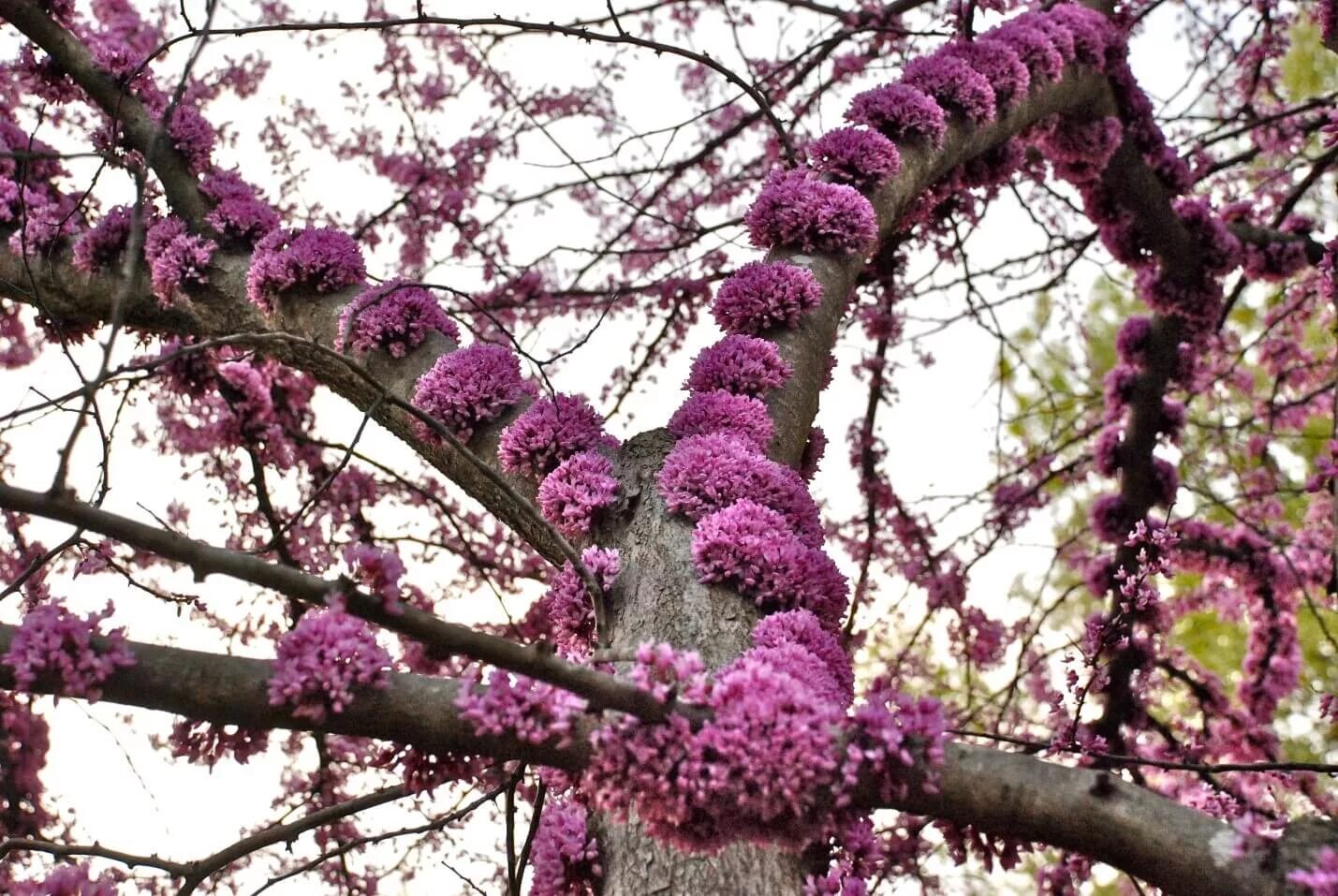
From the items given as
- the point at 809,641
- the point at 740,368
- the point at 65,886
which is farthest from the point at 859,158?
the point at 65,886

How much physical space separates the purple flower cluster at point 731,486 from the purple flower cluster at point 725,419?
0.16 m

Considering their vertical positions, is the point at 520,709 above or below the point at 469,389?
below

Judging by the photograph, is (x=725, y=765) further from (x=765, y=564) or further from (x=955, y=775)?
(x=765, y=564)

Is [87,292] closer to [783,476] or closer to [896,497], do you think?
[783,476]

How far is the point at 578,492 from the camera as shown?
107 inches

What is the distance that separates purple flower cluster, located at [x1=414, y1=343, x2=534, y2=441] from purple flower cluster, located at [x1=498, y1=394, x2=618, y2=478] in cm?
14

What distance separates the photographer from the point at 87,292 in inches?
147

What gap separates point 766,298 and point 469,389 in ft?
3.20

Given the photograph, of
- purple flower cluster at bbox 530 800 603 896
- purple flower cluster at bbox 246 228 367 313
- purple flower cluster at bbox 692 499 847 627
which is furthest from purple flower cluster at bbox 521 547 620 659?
purple flower cluster at bbox 246 228 367 313

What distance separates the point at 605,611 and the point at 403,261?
4349mm

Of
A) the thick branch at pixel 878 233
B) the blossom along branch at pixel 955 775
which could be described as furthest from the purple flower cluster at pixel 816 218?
the blossom along branch at pixel 955 775


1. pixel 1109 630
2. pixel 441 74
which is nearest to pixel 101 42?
pixel 441 74

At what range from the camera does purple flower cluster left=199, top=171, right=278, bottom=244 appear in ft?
12.0

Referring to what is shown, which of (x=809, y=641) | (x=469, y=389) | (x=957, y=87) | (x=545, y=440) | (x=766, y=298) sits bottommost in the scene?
(x=809, y=641)
